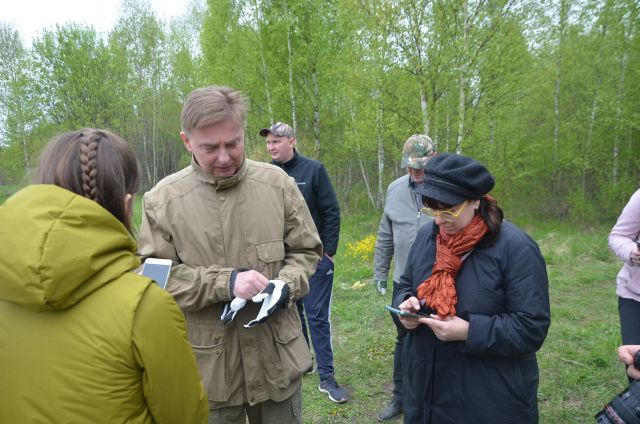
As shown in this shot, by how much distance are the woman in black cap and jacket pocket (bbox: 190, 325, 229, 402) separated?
906 mm

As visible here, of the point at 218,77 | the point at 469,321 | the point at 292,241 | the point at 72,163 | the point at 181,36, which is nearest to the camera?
the point at 72,163

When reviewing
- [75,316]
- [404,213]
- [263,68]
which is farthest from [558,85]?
[75,316]

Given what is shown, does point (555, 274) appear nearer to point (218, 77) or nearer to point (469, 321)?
point (469, 321)

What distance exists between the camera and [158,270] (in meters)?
1.76

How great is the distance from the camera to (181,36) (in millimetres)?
28516

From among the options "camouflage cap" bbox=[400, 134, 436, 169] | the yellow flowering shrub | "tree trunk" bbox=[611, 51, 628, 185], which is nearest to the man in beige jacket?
"camouflage cap" bbox=[400, 134, 436, 169]

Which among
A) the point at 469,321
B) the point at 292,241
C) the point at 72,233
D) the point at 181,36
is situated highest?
the point at 181,36

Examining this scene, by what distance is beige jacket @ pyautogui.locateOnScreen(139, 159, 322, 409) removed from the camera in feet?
6.15

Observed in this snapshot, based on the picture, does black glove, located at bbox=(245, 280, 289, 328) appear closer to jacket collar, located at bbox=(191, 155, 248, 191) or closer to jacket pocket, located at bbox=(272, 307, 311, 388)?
jacket pocket, located at bbox=(272, 307, 311, 388)

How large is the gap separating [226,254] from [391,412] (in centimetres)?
226

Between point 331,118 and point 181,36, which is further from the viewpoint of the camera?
point 181,36

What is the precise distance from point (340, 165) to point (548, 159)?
Answer: 9.46 meters

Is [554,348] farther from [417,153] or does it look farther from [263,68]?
[263,68]

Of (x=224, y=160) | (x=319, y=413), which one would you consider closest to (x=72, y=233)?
(x=224, y=160)
